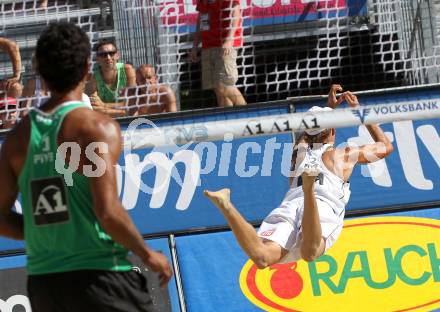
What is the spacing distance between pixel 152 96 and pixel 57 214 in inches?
160

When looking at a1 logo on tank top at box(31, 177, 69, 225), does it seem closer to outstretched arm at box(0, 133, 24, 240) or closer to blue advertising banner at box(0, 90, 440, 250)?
outstretched arm at box(0, 133, 24, 240)


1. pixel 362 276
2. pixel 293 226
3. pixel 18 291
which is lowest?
pixel 362 276

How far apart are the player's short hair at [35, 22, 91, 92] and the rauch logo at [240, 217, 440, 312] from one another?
11.5 ft

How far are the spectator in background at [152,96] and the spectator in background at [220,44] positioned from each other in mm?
429

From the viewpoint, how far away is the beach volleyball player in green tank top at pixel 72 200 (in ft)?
11.1

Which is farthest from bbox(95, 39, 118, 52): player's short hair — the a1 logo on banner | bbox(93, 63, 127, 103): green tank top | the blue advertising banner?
the a1 logo on banner

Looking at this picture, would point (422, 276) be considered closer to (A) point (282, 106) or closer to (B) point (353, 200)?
(B) point (353, 200)

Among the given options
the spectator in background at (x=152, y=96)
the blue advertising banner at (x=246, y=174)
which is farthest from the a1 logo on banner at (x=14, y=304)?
the spectator in background at (x=152, y=96)

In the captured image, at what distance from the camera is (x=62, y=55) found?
3.44m

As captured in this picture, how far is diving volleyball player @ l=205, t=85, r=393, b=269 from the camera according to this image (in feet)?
17.9

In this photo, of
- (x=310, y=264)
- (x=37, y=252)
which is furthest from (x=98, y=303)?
(x=310, y=264)

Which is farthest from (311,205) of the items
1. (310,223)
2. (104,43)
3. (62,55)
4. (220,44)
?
(104,43)

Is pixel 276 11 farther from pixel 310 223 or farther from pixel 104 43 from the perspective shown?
pixel 310 223

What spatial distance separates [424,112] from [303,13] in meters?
3.20
